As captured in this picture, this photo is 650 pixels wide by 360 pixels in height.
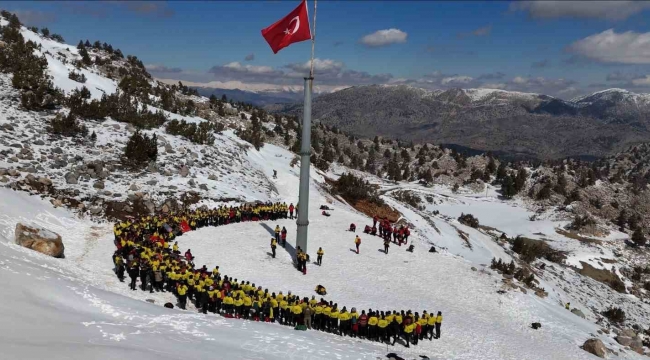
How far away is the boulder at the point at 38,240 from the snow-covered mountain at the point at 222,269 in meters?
0.60

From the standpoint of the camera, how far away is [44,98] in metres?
38.6

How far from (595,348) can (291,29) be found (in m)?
20.7

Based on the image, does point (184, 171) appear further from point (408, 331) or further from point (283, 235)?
point (408, 331)

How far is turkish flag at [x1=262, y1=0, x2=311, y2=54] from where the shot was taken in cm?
2075

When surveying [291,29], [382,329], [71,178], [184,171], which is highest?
[291,29]

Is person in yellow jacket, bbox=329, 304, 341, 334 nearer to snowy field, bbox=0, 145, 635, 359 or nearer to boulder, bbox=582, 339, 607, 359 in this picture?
snowy field, bbox=0, 145, 635, 359

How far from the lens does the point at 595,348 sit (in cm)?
2089

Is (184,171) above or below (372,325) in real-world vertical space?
above

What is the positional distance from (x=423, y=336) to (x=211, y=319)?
29.5 ft

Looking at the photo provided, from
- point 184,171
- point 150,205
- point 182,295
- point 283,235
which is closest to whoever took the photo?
point 182,295

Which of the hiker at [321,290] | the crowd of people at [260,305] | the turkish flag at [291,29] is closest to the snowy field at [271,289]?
the hiker at [321,290]

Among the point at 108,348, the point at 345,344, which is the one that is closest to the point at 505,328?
the point at 345,344

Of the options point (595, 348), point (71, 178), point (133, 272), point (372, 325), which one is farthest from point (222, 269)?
point (595, 348)

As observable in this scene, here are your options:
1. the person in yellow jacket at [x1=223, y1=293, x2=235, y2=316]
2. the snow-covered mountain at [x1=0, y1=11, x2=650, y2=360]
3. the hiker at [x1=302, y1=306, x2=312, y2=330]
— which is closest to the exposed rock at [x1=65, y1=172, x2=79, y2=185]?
the snow-covered mountain at [x1=0, y1=11, x2=650, y2=360]
